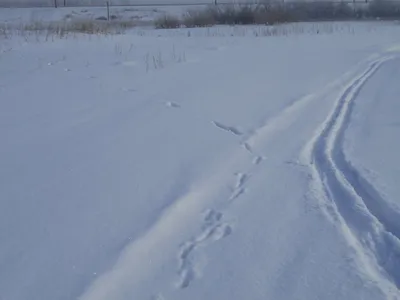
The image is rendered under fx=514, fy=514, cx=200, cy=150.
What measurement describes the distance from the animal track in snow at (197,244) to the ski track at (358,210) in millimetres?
703

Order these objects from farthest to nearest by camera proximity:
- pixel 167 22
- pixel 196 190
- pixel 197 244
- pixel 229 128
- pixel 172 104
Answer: pixel 167 22, pixel 172 104, pixel 229 128, pixel 196 190, pixel 197 244

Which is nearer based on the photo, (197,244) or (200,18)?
(197,244)

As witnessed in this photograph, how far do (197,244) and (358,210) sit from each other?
1.09 m

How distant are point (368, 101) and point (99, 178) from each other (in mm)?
4256

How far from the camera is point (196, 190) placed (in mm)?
3594

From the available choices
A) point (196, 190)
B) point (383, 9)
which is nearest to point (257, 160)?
point (196, 190)

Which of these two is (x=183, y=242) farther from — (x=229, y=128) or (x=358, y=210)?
(x=229, y=128)

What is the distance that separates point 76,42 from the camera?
1178 cm

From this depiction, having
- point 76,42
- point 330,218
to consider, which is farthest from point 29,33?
point 330,218

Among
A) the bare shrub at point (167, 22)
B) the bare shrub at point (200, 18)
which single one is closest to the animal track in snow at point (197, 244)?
the bare shrub at point (167, 22)

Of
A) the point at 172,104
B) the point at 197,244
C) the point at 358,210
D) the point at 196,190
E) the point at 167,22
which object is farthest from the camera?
the point at 167,22

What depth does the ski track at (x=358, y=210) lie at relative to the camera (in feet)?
8.53

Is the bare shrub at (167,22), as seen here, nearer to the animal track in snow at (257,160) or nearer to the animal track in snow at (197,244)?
the animal track in snow at (257,160)

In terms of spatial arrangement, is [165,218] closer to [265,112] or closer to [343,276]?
[343,276]
